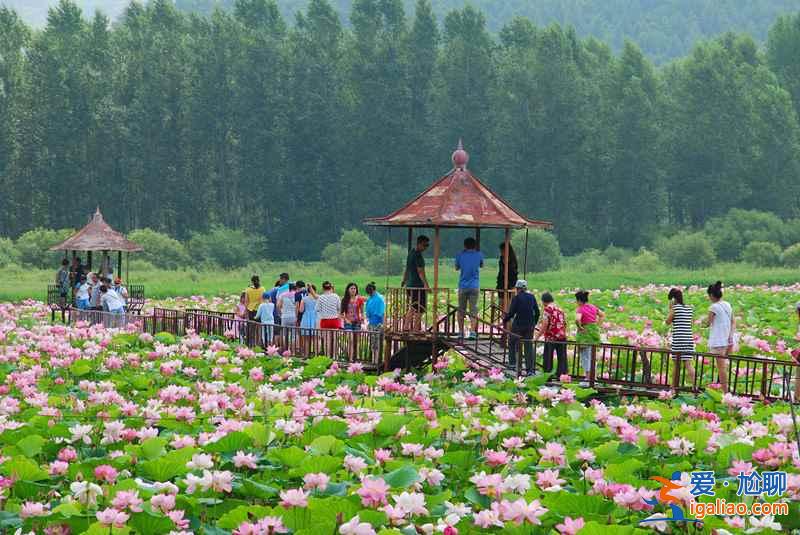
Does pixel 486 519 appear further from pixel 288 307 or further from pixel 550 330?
pixel 288 307

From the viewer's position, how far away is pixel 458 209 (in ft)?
54.0

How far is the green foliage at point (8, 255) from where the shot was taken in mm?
49344

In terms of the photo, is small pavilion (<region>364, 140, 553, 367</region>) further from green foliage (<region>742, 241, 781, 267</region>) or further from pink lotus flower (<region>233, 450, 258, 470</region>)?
green foliage (<region>742, 241, 781, 267</region>)

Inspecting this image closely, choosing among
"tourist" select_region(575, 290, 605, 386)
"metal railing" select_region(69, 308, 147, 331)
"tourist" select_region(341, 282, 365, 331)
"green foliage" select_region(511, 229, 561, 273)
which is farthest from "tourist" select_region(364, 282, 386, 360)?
"green foliage" select_region(511, 229, 561, 273)

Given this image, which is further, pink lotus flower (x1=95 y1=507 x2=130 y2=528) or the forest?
the forest

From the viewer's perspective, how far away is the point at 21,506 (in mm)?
7355

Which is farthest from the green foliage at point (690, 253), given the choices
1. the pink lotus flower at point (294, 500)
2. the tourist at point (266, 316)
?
the pink lotus flower at point (294, 500)

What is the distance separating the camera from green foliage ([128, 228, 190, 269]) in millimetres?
55625

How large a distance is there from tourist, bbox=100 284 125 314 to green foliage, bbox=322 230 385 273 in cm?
3049

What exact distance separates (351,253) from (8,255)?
15.8 metres

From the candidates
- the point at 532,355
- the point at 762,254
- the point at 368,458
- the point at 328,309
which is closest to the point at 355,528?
the point at 368,458

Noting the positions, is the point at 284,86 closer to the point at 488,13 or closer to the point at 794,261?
the point at 794,261

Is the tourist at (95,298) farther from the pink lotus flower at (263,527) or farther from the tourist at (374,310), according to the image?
the pink lotus flower at (263,527)

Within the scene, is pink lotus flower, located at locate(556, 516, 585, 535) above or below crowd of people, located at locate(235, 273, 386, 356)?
below
